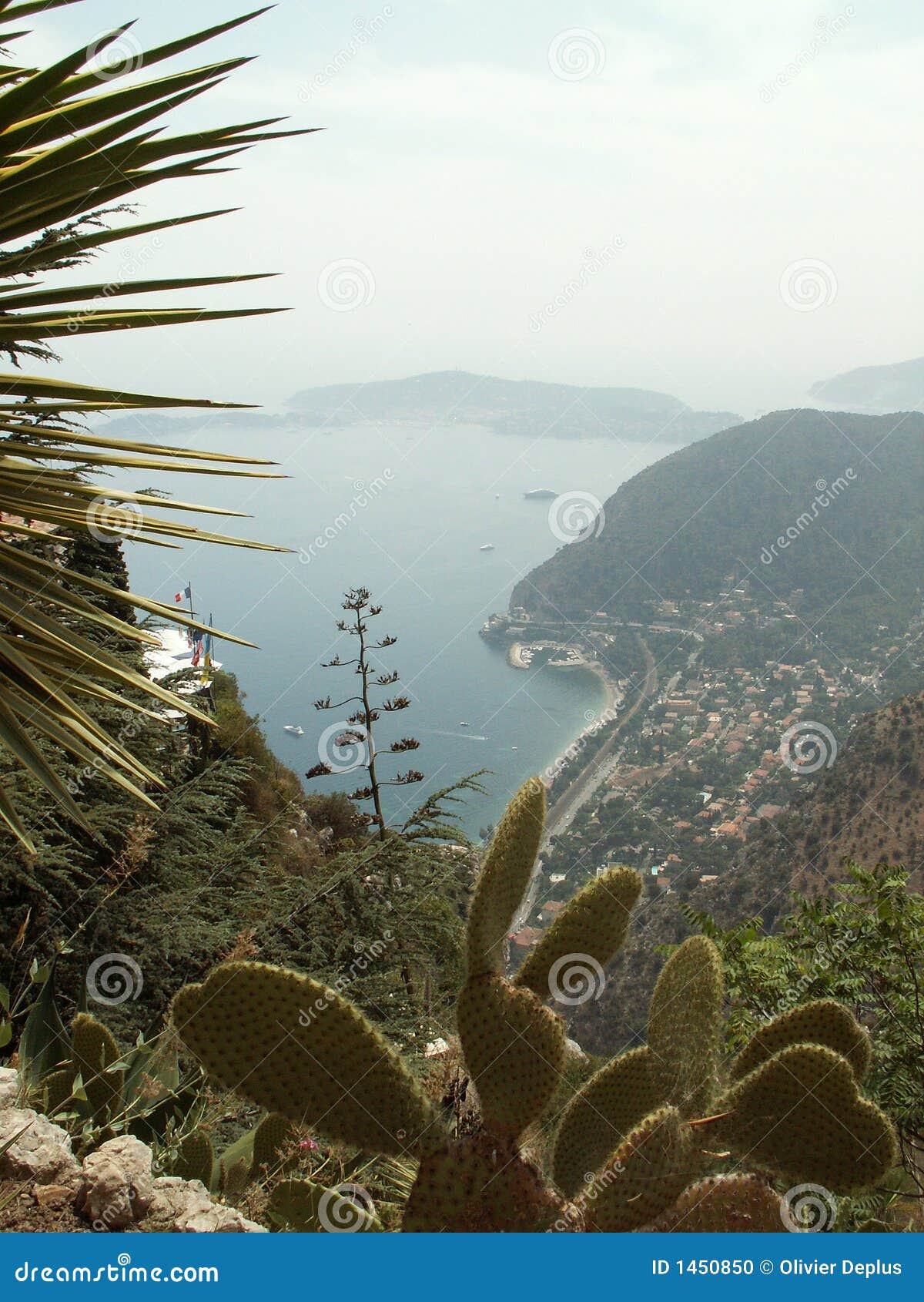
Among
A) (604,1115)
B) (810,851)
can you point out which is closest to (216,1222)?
(604,1115)

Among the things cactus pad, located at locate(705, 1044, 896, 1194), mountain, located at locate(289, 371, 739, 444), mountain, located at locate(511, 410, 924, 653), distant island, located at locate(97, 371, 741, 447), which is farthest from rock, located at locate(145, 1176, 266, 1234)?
mountain, located at locate(289, 371, 739, 444)

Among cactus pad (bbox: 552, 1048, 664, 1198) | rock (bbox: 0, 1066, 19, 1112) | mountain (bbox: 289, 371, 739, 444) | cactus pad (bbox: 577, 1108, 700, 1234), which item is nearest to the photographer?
cactus pad (bbox: 577, 1108, 700, 1234)

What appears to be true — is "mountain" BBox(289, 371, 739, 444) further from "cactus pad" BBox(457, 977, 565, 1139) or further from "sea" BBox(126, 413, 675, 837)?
"cactus pad" BBox(457, 977, 565, 1139)

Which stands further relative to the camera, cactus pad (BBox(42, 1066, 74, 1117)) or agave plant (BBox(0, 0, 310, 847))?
cactus pad (BBox(42, 1066, 74, 1117))

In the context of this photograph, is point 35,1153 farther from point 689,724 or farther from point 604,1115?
point 689,724

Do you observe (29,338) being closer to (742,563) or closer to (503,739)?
(503,739)

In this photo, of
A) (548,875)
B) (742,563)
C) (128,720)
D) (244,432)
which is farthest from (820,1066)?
(244,432)

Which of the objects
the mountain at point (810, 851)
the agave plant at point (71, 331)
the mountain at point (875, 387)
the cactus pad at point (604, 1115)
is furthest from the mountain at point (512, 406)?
the cactus pad at point (604, 1115)
